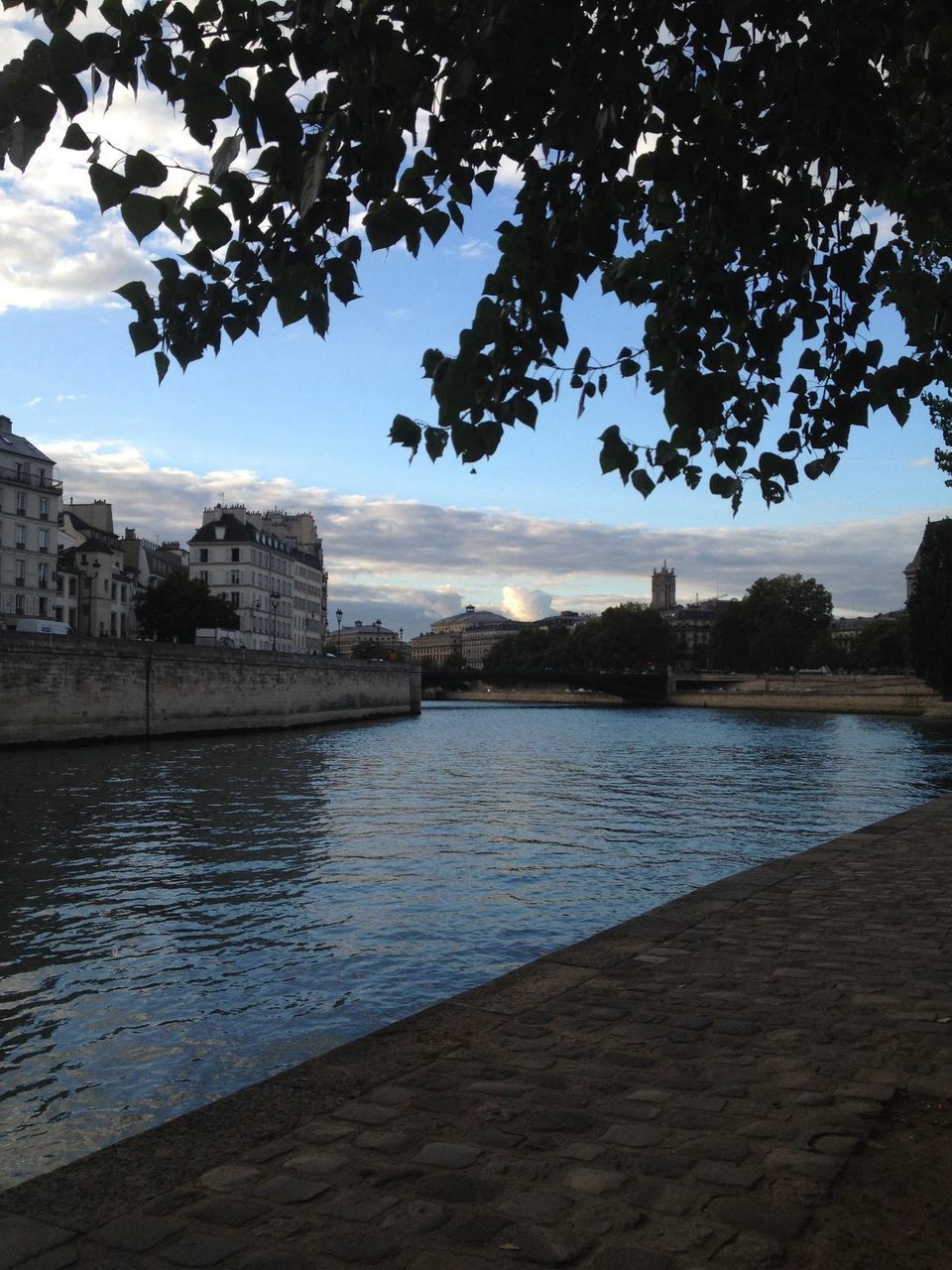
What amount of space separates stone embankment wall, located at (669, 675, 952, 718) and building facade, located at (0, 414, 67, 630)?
60439 mm

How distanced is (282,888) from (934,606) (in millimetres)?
63875

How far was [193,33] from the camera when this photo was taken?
14.1ft

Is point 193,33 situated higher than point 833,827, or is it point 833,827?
Answer: point 193,33

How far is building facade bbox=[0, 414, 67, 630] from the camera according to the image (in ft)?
221

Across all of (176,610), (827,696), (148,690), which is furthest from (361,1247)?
(827,696)

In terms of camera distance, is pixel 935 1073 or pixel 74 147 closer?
pixel 74 147

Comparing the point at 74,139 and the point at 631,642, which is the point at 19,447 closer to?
the point at 74,139

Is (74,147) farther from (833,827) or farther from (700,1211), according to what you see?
(833,827)

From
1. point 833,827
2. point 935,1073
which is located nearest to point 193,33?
point 935,1073

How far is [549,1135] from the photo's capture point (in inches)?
157

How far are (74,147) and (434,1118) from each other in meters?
3.75

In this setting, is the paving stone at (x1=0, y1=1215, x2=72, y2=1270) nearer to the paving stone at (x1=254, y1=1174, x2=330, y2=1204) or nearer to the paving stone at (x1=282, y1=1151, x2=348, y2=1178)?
the paving stone at (x1=254, y1=1174, x2=330, y2=1204)

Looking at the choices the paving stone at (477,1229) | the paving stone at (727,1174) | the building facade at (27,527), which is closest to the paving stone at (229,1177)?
the paving stone at (477,1229)

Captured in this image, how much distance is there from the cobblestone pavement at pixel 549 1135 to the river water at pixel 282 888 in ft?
5.98
